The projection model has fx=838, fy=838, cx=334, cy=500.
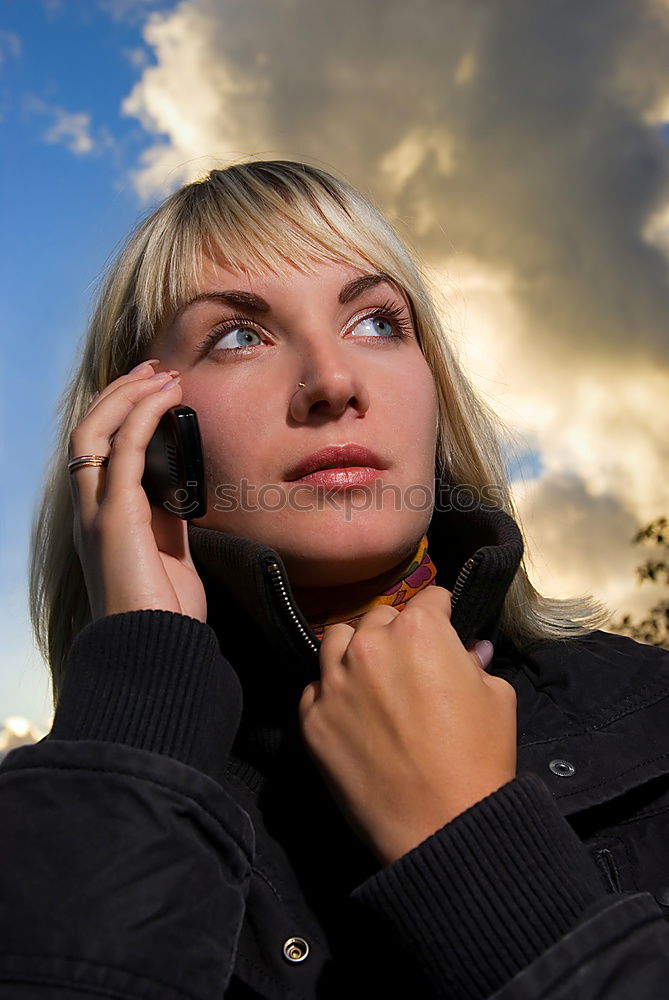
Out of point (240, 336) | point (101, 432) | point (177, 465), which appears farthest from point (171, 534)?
point (240, 336)

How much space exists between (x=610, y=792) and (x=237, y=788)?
3.08 feet

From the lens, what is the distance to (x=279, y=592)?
2.11 metres

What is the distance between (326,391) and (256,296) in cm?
42

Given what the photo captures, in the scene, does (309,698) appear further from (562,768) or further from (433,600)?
(562,768)

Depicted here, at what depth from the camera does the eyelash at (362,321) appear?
2.46m

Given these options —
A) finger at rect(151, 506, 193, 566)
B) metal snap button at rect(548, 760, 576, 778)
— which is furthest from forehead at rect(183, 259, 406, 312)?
metal snap button at rect(548, 760, 576, 778)

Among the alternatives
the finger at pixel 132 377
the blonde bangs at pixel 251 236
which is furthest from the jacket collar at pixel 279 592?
the blonde bangs at pixel 251 236

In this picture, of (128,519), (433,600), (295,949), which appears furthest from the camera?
(128,519)

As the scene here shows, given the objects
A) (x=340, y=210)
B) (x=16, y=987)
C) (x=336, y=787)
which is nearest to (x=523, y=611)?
(x=336, y=787)

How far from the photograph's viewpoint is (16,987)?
1.40m

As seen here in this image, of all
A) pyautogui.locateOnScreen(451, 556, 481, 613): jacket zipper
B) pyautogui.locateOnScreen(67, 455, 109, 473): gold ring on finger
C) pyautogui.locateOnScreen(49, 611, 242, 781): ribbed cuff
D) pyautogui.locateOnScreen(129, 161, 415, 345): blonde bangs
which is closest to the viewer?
pyautogui.locateOnScreen(49, 611, 242, 781): ribbed cuff

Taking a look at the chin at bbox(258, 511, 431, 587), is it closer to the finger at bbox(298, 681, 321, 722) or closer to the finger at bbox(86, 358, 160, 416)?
the finger at bbox(298, 681, 321, 722)

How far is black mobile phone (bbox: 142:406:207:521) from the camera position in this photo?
2.30m

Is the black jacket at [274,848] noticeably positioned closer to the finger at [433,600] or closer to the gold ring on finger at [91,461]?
the finger at [433,600]
